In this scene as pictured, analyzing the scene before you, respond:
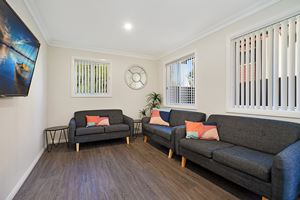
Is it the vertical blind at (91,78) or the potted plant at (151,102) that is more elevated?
the vertical blind at (91,78)

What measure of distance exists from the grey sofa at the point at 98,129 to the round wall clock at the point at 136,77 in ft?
3.39

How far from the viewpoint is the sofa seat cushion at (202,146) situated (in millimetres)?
2096

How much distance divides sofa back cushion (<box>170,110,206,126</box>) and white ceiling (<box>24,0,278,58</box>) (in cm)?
178

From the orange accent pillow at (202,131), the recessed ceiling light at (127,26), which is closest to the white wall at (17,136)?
the recessed ceiling light at (127,26)

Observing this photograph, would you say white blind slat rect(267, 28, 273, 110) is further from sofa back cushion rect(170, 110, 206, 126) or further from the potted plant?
the potted plant

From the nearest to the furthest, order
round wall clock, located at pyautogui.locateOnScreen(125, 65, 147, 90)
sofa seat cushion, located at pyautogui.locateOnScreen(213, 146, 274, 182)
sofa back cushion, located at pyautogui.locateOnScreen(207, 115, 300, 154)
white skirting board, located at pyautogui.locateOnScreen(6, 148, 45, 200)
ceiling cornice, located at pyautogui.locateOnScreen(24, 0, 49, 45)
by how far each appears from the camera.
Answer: sofa seat cushion, located at pyautogui.locateOnScreen(213, 146, 274, 182) < white skirting board, located at pyautogui.locateOnScreen(6, 148, 45, 200) < sofa back cushion, located at pyautogui.locateOnScreen(207, 115, 300, 154) < ceiling cornice, located at pyautogui.locateOnScreen(24, 0, 49, 45) < round wall clock, located at pyautogui.locateOnScreen(125, 65, 147, 90)

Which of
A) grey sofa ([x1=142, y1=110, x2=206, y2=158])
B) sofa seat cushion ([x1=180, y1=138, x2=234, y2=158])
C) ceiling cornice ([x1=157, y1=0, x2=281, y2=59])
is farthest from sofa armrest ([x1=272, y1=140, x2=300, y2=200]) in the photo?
ceiling cornice ([x1=157, y1=0, x2=281, y2=59])

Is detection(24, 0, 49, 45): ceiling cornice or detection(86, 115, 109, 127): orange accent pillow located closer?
detection(24, 0, 49, 45): ceiling cornice

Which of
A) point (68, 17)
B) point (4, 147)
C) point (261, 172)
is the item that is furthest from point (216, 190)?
point (68, 17)

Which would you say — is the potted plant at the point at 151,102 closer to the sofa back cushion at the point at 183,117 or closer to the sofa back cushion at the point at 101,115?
the sofa back cushion at the point at 101,115

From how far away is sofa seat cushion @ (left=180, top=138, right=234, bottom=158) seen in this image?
6.88ft

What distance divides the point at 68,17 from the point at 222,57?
2.95 m

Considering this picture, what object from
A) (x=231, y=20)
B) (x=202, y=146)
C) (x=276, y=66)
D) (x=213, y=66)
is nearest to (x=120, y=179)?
(x=202, y=146)

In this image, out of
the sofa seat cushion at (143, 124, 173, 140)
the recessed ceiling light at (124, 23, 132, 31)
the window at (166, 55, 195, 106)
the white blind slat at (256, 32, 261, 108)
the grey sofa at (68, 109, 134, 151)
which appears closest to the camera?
the white blind slat at (256, 32, 261, 108)
